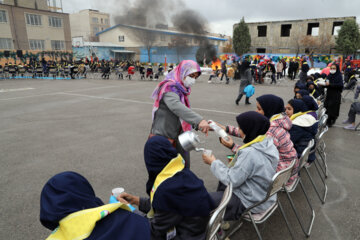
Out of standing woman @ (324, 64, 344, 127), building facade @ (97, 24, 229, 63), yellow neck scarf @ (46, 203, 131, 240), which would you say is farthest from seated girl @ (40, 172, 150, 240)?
building facade @ (97, 24, 229, 63)

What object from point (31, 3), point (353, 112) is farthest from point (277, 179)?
point (31, 3)

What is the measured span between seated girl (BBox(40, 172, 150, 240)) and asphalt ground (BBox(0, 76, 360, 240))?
1748mm

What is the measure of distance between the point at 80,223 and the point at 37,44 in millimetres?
41753

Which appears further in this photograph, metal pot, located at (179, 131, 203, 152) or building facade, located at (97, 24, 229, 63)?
building facade, located at (97, 24, 229, 63)

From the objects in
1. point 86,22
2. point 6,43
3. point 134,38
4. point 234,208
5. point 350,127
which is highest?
point 86,22

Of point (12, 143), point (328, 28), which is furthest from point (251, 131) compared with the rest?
point (328, 28)

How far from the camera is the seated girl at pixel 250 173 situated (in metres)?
2.10

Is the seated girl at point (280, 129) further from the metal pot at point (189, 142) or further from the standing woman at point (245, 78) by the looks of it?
the standing woman at point (245, 78)

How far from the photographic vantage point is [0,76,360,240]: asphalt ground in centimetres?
289

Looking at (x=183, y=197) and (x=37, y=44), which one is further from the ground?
(x=37, y=44)

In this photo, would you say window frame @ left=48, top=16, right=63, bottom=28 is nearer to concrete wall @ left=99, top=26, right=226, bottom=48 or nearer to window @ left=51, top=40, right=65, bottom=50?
window @ left=51, top=40, right=65, bottom=50

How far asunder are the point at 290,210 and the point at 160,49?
3748cm

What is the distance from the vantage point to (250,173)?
83.2 inches

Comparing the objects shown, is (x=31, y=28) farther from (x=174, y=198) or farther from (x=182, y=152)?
(x=174, y=198)
